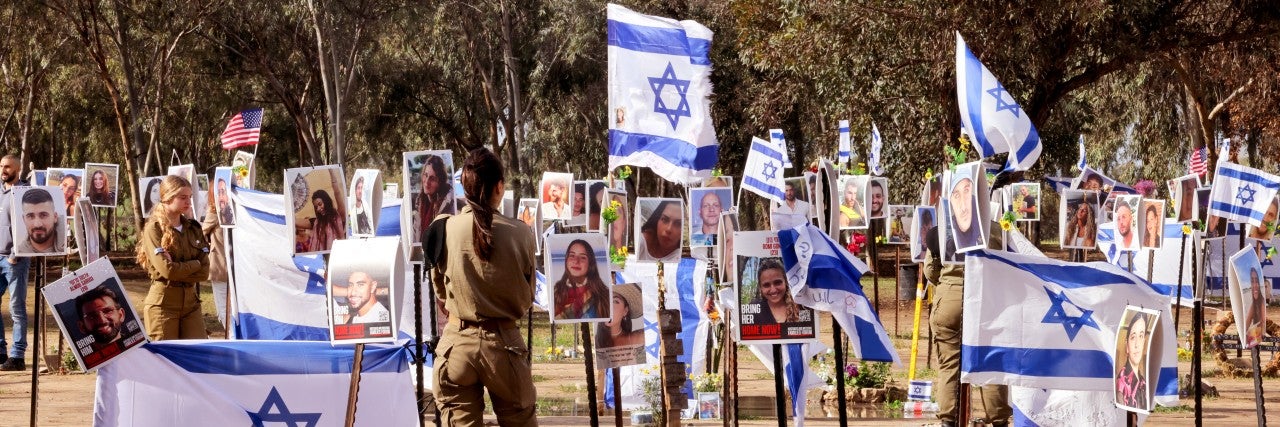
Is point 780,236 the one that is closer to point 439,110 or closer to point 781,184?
point 781,184

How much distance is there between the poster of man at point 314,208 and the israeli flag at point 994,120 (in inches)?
124

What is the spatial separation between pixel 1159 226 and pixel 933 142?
293 inches

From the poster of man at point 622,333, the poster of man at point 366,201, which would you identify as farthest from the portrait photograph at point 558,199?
the poster of man at point 622,333

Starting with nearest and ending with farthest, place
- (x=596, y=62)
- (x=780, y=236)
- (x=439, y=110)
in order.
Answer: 1. (x=780, y=236)
2. (x=596, y=62)
3. (x=439, y=110)

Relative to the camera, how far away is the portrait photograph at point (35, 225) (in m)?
10.5

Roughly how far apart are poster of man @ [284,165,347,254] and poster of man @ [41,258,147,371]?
1502 mm

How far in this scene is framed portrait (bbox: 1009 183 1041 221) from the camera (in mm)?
18953

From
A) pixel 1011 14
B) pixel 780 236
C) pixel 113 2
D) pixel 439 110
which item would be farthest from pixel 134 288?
pixel 780 236

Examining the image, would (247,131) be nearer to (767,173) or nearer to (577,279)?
(767,173)

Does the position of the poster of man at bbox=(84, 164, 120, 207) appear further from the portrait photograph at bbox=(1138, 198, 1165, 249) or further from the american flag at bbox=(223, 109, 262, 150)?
the portrait photograph at bbox=(1138, 198, 1165, 249)

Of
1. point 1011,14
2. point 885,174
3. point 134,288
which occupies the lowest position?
point 134,288

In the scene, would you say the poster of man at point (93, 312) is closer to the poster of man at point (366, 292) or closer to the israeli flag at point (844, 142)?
the poster of man at point (366, 292)

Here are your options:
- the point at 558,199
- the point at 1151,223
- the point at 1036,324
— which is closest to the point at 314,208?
the point at 1036,324

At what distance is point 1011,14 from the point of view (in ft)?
57.5
